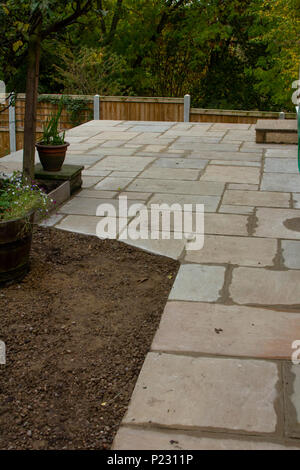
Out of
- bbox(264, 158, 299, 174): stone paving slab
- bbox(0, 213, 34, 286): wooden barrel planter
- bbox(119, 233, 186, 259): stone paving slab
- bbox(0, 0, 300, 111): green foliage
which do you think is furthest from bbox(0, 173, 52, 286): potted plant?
bbox(0, 0, 300, 111): green foliage

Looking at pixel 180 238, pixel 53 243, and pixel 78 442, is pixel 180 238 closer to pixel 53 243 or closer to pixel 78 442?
pixel 53 243

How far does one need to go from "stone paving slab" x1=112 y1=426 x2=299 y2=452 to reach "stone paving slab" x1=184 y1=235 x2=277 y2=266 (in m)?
1.84

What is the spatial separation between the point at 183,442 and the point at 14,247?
1792 mm

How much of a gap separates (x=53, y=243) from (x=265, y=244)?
1.63 metres

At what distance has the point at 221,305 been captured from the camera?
3229 millimetres

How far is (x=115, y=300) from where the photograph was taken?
3.33 meters

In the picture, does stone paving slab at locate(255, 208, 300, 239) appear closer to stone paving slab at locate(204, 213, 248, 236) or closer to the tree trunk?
stone paving slab at locate(204, 213, 248, 236)

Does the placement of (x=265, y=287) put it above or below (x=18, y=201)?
below

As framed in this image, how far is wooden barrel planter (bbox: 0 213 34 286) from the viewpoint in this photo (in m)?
3.36

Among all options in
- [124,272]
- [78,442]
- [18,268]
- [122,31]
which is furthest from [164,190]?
[122,31]

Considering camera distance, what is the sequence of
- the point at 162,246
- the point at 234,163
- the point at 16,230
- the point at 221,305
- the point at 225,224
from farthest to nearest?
the point at 234,163 < the point at 225,224 < the point at 162,246 < the point at 16,230 < the point at 221,305

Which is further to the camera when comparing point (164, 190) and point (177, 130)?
point (177, 130)

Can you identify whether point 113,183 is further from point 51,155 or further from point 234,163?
point 234,163

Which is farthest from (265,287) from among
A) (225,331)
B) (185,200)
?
(185,200)
